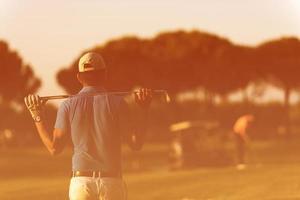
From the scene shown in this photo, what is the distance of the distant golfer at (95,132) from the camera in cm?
569

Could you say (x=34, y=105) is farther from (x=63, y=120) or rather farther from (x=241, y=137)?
(x=241, y=137)

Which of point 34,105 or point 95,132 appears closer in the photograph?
point 95,132

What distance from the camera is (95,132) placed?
5797mm

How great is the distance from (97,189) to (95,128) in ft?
1.48

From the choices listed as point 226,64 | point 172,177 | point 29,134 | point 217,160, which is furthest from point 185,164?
point 226,64

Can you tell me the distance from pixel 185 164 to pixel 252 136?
117ft

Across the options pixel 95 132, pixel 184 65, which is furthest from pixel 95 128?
pixel 184 65

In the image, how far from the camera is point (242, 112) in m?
71.7

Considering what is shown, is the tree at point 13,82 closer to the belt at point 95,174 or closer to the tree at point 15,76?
the tree at point 15,76

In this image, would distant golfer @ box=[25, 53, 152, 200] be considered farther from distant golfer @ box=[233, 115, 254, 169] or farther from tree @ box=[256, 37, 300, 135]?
tree @ box=[256, 37, 300, 135]

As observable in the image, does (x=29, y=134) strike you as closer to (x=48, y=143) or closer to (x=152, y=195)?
(x=152, y=195)

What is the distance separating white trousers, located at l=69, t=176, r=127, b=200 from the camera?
5.65 metres

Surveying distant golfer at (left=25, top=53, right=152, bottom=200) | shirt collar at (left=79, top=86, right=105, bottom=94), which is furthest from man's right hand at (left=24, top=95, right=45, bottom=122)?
shirt collar at (left=79, top=86, right=105, bottom=94)

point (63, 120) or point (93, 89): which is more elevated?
point (93, 89)
